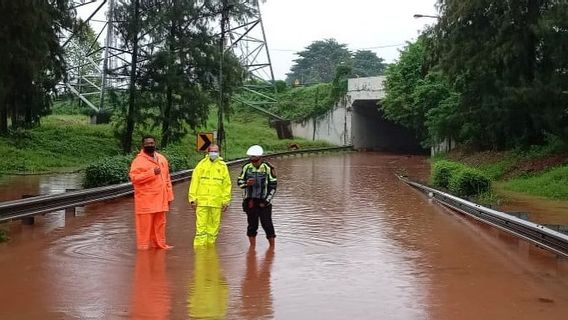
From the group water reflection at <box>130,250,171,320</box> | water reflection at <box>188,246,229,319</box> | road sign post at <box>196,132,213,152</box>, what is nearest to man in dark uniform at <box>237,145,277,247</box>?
water reflection at <box>188,246,229,319</box>

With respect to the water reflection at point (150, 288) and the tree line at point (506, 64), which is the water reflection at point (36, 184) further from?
the tree line at point (506, 64)

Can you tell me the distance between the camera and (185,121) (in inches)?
1544

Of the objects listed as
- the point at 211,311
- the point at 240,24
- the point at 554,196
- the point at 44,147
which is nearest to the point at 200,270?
the point at 211,311

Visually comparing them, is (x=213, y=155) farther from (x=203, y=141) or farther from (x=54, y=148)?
(x=54, y=148)

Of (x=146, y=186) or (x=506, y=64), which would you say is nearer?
(x=146, y=186)

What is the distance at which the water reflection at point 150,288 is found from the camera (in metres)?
6.74

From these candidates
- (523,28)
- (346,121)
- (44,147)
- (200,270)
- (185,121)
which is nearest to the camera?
(200,270)

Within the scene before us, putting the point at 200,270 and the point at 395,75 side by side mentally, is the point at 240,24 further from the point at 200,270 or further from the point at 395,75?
the point at 200,270

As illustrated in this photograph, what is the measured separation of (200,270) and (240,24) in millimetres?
35540

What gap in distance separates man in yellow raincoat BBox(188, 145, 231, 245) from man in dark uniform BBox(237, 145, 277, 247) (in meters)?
0.41

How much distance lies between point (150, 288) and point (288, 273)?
1.84m

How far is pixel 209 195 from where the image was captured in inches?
420

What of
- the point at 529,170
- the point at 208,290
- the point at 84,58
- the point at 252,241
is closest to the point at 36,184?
the point at 252,241

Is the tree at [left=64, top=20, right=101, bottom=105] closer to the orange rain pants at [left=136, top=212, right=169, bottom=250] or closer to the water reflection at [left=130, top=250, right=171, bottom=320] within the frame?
the orange rain pants at [left=136, top=212, right=169, bottom=250]
